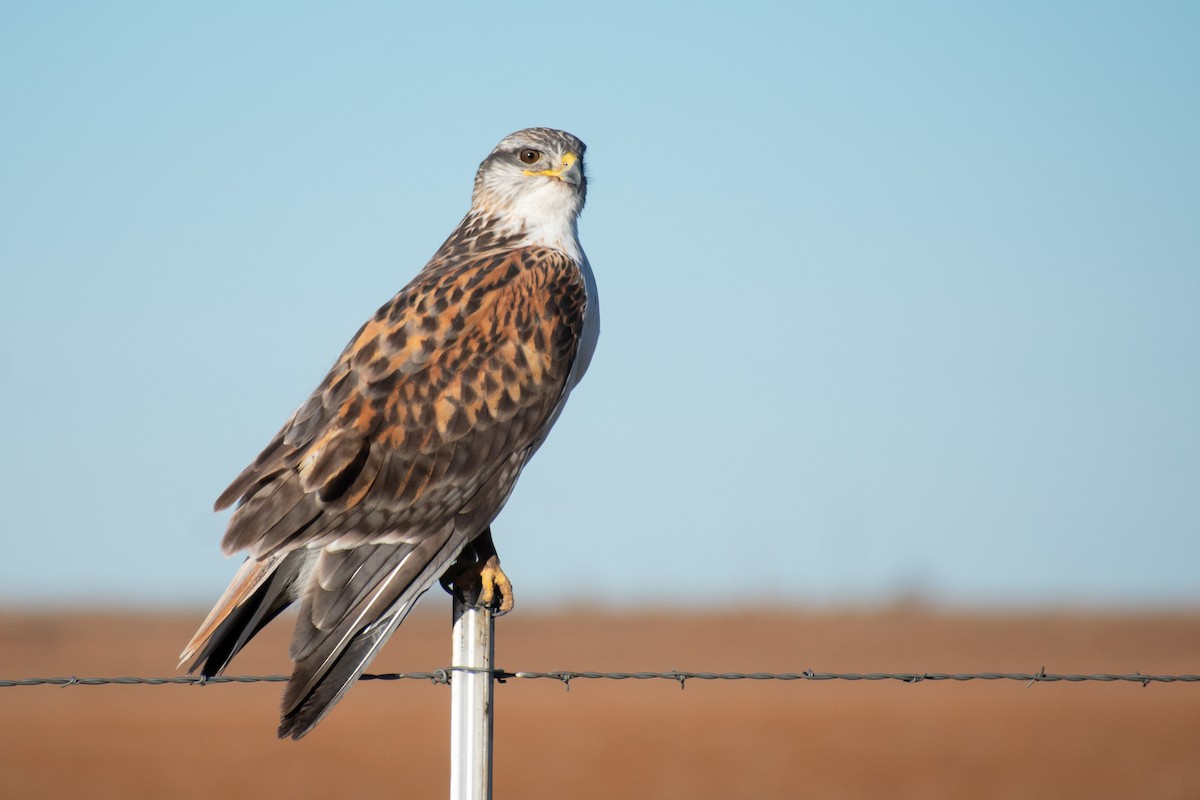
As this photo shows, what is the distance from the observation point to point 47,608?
7700 centimetres

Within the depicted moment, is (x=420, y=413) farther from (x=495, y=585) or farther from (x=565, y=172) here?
(x=565, y=172)

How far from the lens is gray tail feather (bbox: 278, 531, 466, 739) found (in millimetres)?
4320

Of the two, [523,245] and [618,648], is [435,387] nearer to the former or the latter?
[523,245]

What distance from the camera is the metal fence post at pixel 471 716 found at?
4.00m

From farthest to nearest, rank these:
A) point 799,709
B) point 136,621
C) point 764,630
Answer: point 136,621, point 764,630, point 799,709

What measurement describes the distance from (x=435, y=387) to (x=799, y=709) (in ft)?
82.1

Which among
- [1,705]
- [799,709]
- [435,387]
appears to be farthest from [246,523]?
[1,705]

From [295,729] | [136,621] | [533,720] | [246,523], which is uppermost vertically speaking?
[136,621]

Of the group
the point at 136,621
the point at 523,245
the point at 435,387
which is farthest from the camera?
the point at 136,621

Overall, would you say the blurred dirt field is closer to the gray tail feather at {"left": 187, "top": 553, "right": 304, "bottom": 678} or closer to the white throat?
the white throat

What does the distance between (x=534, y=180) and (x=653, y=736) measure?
19153 millimetres

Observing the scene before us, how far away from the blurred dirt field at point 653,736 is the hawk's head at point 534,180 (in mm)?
12938

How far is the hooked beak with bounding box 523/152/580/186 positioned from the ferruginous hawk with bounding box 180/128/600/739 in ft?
1.31

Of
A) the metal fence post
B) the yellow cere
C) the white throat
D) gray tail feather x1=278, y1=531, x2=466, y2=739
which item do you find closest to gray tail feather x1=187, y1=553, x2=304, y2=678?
gray tail feather x1=278, y1=531, x2=466, y2=739
